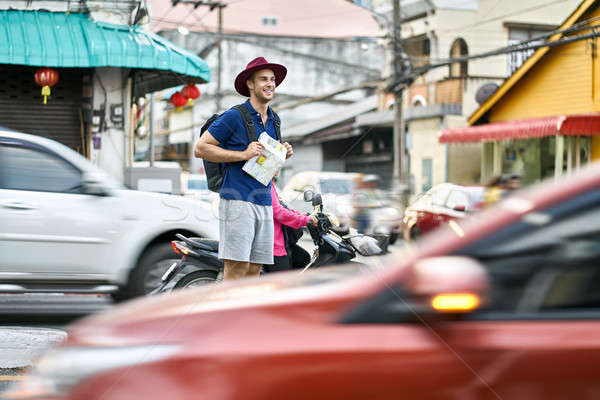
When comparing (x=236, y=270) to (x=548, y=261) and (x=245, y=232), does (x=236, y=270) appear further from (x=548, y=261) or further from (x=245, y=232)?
(x=548, y=261)

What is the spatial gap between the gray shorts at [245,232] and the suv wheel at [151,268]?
1971 mm

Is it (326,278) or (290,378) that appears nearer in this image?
(290,378)

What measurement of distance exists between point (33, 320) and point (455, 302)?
5.52m

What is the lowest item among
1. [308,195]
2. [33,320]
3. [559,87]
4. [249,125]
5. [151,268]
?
[33,320]

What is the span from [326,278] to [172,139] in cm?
4237

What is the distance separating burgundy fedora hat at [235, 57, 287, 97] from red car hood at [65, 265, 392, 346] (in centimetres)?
245

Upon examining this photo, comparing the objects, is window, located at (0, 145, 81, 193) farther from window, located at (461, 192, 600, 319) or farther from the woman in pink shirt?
window, located at (461, 192, 600, 319)

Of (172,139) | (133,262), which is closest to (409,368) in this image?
(133,262)

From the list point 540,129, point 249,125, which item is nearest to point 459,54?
point 540,129

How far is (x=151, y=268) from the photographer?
6.85 m

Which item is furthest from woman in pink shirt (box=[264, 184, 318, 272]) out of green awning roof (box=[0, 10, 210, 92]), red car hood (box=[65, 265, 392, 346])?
green awning roof (box=[0, 10, 210, 92])

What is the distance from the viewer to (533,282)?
2119mm

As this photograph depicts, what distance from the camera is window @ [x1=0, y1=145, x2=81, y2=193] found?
262 inches

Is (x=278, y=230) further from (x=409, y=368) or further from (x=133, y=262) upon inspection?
(x=409, y=368)
